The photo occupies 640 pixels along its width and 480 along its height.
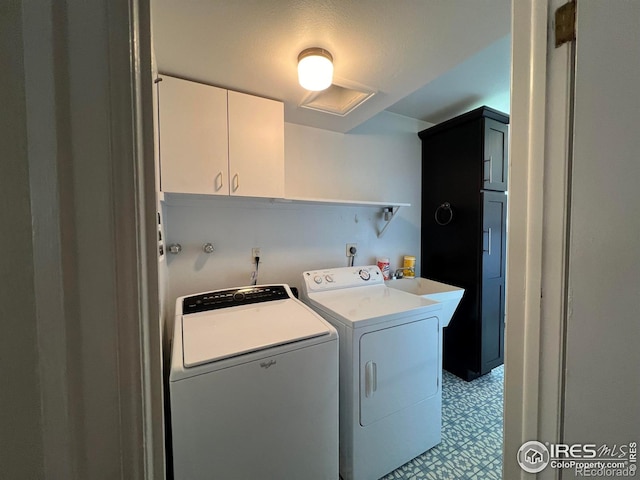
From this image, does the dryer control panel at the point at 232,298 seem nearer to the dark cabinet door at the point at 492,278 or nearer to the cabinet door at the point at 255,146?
the cabinet door at the point at 255,146

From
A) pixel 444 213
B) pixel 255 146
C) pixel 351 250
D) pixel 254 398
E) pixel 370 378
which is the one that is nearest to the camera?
pixel 254 398

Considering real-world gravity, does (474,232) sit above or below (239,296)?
above

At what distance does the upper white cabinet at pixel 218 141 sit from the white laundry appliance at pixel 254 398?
0.84 metres

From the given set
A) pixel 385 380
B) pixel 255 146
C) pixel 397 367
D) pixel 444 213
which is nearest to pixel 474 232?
pixel 444 213

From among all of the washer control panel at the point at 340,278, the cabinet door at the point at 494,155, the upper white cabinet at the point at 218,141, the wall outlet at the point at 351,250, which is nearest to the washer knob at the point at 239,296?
the washer control panel at the point at 340,278

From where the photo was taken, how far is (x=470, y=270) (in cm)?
225

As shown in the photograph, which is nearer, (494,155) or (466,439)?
(466,439)

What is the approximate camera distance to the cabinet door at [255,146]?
1.57m

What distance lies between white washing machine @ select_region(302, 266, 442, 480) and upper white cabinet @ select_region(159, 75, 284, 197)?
39.4 inches

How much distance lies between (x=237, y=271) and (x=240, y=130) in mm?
1062

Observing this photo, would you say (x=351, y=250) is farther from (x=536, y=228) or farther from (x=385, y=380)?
(x=536, y=228)

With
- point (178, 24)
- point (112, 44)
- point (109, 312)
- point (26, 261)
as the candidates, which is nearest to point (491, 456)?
point (109, 312)

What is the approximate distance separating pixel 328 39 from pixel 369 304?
1538mm

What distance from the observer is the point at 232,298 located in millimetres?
1656
